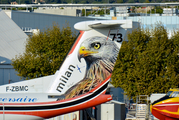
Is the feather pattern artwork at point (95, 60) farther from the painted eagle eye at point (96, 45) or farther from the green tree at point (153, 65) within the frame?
the green tree at point (153, 65)

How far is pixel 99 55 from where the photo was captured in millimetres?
13328

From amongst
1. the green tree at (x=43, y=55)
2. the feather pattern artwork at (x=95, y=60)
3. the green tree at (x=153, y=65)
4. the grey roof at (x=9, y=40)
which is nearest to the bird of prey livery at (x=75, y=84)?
the feather pattern artwork at (x=95, y=60)

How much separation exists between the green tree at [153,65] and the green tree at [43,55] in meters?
7.37

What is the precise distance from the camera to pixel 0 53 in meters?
32.6

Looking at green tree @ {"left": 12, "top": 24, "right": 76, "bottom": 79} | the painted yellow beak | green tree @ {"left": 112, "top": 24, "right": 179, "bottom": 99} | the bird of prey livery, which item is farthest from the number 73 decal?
green tree @ {"left": 12, "top": 24, "right": 76, "bottom": 79}

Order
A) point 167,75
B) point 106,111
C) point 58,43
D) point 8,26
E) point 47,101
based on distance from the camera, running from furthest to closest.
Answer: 1. point 8,26
2. point 58,43
3. point 167,75
4. point 106,111
5. point 47,101

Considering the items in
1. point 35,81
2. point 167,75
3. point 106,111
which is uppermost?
point 35,81

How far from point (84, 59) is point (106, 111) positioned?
37.0 feet

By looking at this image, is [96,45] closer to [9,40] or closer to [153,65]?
[153,65]

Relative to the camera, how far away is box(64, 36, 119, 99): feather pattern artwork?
1334cm

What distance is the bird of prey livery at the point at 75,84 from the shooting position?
42.8 ft

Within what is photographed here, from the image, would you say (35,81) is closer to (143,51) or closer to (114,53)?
(114,53)

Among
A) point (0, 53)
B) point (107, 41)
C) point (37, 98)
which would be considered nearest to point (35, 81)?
point (37, 98)

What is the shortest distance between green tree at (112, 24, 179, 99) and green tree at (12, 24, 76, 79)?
7.37 metres
